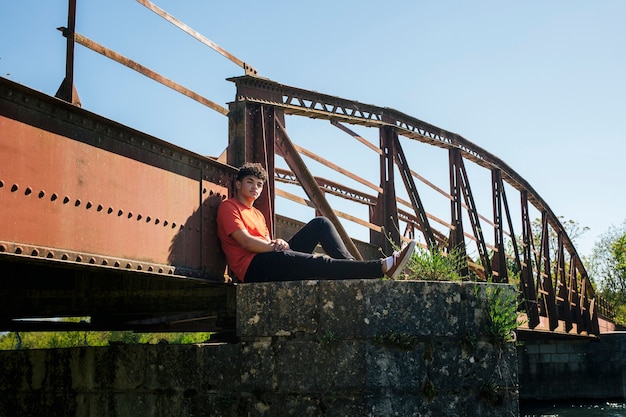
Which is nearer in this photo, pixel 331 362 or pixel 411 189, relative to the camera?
pixel 331 362

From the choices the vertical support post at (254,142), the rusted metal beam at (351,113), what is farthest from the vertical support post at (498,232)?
the vertical support post at (254,142)

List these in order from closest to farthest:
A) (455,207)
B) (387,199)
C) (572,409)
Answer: (387,199), (455,207), (572,409)

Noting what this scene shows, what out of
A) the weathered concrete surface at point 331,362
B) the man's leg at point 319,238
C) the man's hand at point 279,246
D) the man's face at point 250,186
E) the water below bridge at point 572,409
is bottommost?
the water below bridge at point 572,409

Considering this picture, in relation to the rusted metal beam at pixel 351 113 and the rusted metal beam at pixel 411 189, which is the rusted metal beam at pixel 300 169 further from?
the rusted metal beam at pixel 411 189

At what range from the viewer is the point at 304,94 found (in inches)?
398

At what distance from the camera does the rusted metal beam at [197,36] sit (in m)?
7.54

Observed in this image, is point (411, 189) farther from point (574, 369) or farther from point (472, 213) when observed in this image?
point (574, 369)

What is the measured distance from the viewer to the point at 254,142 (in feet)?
29.3

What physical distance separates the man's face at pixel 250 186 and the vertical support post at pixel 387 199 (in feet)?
13.5

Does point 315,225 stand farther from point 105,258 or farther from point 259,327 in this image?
point 105,258

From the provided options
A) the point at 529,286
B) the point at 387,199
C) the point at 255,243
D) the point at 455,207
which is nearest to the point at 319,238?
the point at 255,243

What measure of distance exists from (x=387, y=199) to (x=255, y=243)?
16.6ft

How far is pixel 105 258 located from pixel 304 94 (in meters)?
4.35

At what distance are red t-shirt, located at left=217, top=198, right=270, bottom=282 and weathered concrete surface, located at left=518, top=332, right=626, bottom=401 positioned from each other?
84.5 feet
